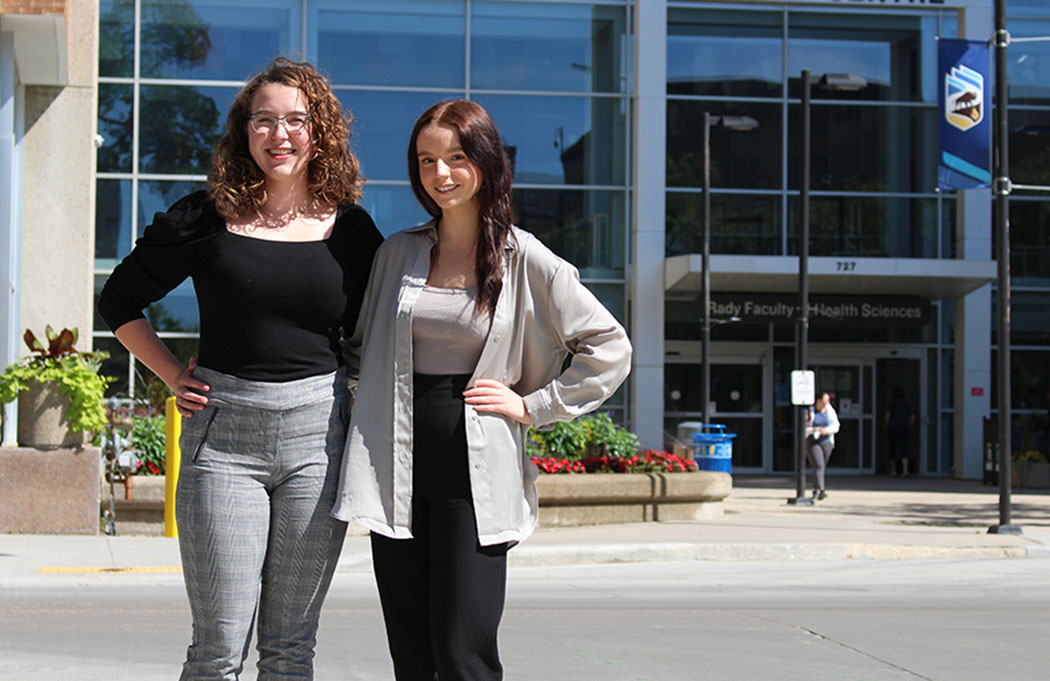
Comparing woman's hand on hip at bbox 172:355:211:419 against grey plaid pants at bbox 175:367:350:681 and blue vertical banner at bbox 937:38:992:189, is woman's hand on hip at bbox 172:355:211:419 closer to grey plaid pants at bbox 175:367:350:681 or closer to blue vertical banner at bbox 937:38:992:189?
grey plaid pants at bbox 175:367:350:681

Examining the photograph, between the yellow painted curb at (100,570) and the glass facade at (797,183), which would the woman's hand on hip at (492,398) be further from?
the glass facade at (797,183)

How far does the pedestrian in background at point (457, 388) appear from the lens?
10.8 ft

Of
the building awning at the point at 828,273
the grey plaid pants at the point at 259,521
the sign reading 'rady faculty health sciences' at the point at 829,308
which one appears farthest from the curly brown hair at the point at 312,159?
the sign reading 'rady faculty health sciences' at the point at 829,308

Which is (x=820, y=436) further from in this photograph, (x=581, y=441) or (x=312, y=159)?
(x=312, y=159)

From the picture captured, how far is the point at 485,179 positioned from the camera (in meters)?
3.45

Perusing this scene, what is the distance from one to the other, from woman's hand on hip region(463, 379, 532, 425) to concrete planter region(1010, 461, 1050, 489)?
23.3 meters

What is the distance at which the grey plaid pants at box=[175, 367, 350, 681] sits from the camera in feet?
10.5

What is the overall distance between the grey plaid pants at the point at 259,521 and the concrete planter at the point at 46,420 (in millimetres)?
9808

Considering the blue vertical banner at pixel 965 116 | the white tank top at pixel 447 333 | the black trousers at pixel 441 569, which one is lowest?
the black trousers at pixel 441 569

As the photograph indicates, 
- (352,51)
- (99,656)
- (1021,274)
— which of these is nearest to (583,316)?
(99,656)

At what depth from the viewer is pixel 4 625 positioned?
7.81m

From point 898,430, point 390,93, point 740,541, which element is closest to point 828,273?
point 898,430

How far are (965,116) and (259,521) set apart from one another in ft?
52.1

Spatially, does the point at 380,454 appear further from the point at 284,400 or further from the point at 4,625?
the point at 4,625
